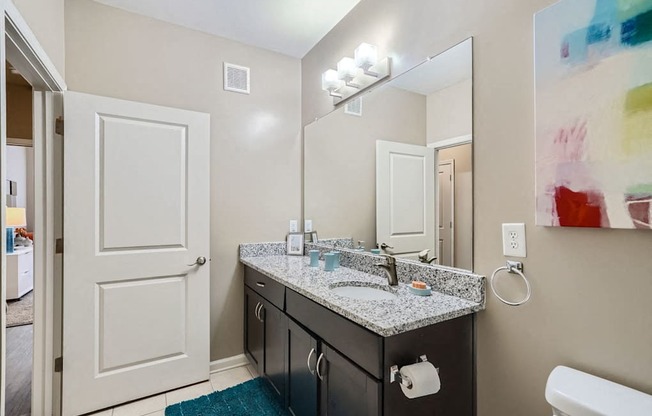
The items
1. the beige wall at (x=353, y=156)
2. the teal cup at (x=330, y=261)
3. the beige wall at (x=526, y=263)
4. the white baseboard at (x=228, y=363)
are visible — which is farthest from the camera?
the white baseboard at (x=228, y=363)

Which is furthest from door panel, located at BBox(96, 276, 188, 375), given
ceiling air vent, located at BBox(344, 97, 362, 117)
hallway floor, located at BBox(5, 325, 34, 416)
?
ceiling air vent, located at BBox(344, 97, 362, 117)

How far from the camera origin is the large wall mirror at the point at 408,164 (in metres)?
1.40

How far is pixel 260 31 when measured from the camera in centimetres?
233

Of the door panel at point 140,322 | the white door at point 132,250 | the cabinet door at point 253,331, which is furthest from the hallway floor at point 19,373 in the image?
the cabinet door at point 253,331

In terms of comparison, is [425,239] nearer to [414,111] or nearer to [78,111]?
[414,111]

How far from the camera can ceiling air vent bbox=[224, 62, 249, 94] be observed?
243cm

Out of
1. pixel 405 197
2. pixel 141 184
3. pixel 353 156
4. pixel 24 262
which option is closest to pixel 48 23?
pixel 141 184

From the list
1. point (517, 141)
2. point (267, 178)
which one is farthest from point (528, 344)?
point (267, 178)

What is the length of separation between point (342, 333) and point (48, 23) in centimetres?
218

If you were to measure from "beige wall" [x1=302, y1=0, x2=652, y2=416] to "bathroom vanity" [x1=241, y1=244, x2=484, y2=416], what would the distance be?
0.42ft

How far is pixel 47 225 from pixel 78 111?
700mm

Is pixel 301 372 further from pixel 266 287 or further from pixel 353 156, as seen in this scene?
pixel 353 156

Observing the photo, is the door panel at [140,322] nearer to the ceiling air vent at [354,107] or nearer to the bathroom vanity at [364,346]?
the bathroom vanity at [364,346]

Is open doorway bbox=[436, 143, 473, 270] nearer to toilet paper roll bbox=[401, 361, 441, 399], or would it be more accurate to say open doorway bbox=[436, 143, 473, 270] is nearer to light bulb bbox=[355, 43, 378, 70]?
toilet paper roll bbox=[401, 361, 441, 399]
